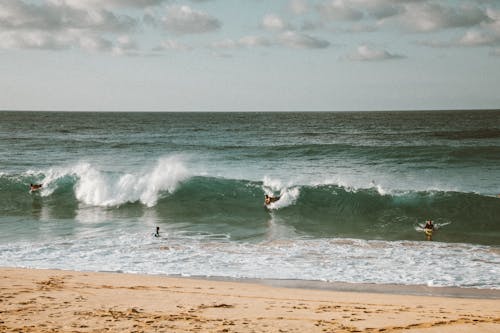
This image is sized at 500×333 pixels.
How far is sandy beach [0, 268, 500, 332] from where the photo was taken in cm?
650

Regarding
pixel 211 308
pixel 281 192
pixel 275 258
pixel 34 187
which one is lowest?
pixel 275 258

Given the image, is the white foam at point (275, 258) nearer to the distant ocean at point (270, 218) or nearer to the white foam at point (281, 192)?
the distant ocean at point (270, 218)

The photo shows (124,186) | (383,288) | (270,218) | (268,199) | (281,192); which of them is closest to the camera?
(383,288)

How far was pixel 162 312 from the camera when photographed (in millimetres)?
7137

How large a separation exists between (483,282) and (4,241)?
43.6 feet

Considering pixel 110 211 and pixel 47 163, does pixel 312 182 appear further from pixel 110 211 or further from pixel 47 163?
pixel 47 163

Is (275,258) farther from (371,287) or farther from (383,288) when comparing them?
(383,288)

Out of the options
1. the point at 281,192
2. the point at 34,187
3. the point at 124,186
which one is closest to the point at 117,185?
the point at 124,186

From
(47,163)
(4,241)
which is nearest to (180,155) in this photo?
(47,163)

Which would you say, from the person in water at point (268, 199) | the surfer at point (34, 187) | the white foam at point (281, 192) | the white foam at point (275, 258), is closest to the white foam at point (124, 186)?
the surfer at point (34, 187)

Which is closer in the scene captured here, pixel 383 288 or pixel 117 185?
pixel 383 288

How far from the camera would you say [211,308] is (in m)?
7.44

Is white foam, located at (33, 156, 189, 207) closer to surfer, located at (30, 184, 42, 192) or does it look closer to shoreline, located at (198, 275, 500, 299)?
surfer, located at (30, 184, 42, 192)

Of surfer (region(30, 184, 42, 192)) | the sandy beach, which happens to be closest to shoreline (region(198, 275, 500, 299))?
the sandy beach
